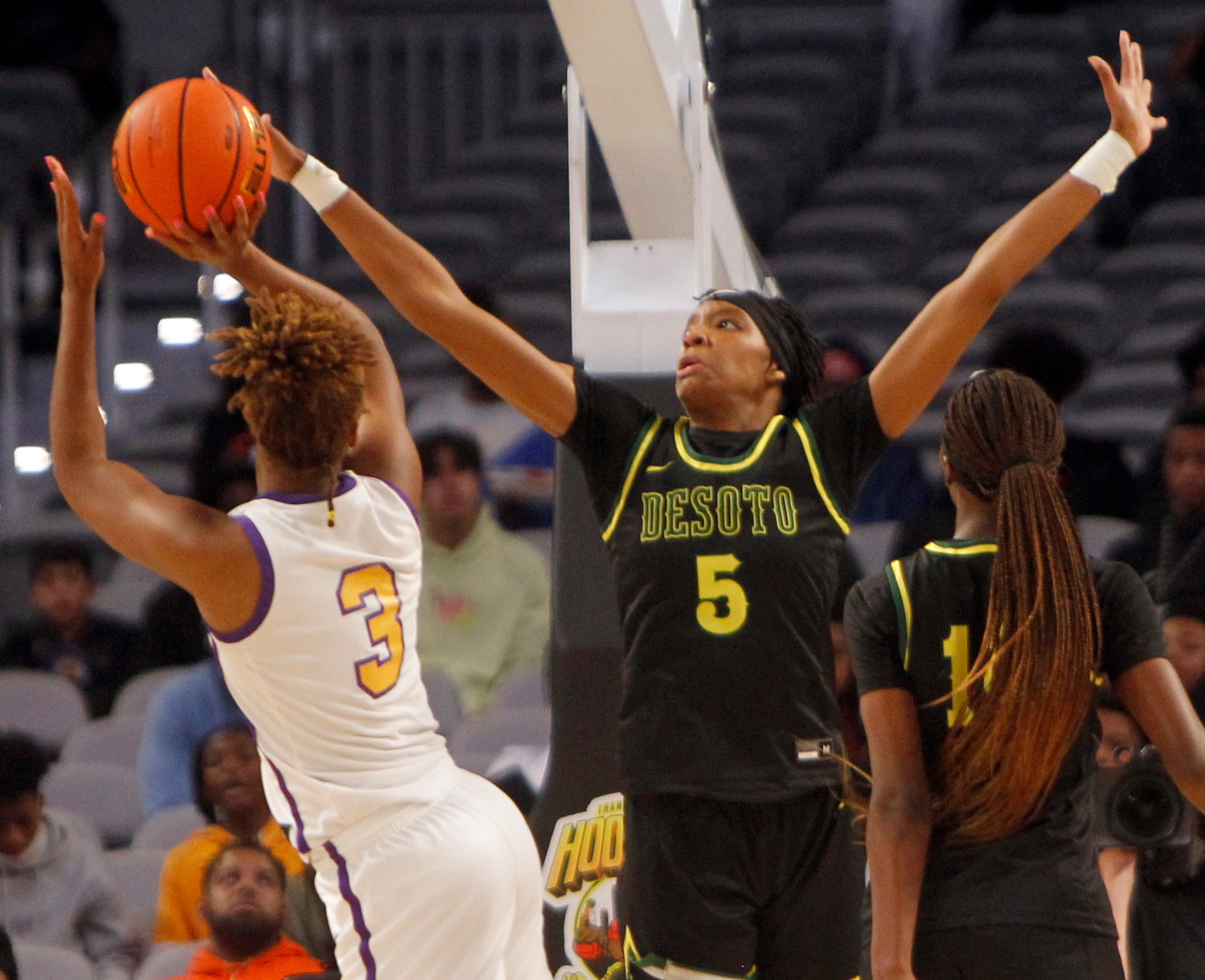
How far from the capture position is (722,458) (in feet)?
11.3

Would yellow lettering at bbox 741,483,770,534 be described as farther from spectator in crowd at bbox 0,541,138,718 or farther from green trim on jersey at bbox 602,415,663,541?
spectator in crowd at bbox 0,541,138,718

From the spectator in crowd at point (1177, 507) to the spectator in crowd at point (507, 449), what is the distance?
89.1 inches

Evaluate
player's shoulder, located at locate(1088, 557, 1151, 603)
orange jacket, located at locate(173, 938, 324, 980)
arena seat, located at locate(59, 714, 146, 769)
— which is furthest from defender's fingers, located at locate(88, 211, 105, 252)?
arena seat, located at locate(59, 714, 146, 769)

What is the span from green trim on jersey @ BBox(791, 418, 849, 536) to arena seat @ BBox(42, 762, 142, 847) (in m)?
3.36

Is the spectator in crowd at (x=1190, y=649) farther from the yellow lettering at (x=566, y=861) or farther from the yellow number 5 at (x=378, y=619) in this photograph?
the yellow number 5 at (x=378, y=619)

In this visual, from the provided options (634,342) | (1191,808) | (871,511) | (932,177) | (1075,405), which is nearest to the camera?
(1191,808)

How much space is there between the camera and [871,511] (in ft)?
21.3

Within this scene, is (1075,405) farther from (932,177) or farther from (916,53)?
(916,53)

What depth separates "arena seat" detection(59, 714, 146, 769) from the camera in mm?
6254

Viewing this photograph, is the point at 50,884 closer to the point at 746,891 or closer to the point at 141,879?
the point at 141,879

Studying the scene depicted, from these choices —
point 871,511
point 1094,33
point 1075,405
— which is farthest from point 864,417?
point 1094,33

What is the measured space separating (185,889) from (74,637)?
187 centimetres

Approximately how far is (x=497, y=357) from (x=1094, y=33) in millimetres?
8177

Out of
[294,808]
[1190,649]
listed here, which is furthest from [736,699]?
[1190,649]
